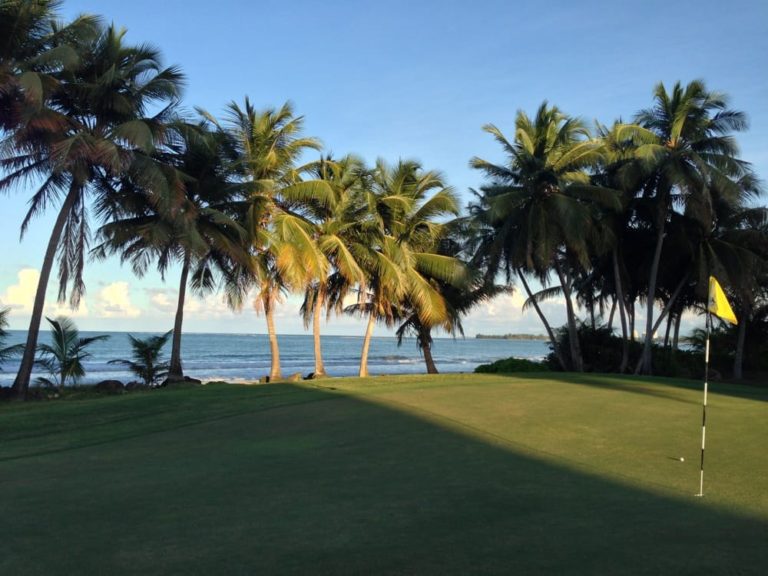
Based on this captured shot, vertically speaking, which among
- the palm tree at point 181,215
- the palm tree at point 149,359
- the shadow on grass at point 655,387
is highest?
the palm tree at point 181,215

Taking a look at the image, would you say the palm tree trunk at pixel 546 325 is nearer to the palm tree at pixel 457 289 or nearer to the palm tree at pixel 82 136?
the palm tree at pixel 457 289

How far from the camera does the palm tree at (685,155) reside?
2709 centimetres

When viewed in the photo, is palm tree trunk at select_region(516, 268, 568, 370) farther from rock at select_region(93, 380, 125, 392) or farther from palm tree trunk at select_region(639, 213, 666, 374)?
rock at select_region(93, 380, 125, 392)

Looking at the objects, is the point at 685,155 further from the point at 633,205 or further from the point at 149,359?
the point at 149,359

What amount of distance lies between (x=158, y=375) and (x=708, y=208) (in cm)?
2360

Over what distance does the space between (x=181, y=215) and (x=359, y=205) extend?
984 cm

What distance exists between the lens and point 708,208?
2808 centimetres

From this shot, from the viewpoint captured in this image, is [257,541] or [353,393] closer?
[257,541]

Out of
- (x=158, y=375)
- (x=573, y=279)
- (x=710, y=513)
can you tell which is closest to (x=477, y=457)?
(x=710, y=513)

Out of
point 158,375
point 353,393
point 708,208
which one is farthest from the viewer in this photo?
point 708,208

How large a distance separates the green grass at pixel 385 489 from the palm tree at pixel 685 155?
1611 centimetres

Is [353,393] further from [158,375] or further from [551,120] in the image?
[551,120]

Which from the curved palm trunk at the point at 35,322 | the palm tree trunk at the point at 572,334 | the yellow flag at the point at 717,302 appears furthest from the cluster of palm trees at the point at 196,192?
the yellow flag at the point at 717,302

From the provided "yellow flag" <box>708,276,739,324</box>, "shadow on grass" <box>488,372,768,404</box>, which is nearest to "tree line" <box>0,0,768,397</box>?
"shadow on grass" <box>488,372,768,404</box>
